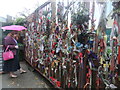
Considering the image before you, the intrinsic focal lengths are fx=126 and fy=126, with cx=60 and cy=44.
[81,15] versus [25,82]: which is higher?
[81,15]

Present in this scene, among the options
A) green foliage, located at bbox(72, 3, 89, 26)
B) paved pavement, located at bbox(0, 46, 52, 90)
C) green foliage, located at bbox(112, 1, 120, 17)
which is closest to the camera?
green foliage, located at bbox(112, 1, 120, 17)

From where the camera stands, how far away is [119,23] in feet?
4.72

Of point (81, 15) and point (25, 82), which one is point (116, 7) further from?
point (25, 82)

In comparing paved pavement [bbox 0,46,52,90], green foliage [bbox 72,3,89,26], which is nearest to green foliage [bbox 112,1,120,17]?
green foliage [bbox 72,3,89,26]

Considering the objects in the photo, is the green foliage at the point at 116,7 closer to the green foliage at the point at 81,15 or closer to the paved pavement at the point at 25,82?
the green foliage at the point at 81,15

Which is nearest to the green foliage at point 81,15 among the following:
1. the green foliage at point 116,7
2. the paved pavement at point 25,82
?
the green foliage at point 116,7

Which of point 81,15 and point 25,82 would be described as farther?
point 25,82

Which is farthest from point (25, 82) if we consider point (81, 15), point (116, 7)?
point (116, 7)

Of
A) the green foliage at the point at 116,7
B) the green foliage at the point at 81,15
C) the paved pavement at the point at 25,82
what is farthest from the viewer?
the paved pavement at the point at 25,82

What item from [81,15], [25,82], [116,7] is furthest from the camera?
[25,82]

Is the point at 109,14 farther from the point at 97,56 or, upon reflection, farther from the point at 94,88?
the point at 94,88

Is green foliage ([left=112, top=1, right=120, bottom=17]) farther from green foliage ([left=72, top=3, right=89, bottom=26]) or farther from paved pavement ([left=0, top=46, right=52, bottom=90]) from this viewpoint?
paved pavement ([left=0, top=46, right=52, bottom=90])

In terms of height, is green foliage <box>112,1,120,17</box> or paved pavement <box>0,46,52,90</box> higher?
green foliage <box>112,1,120,17</box>

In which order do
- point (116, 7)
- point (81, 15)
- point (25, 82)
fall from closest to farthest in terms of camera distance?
1. point (116, 7)
2. point (81, 15)
3. point (25, 82)
